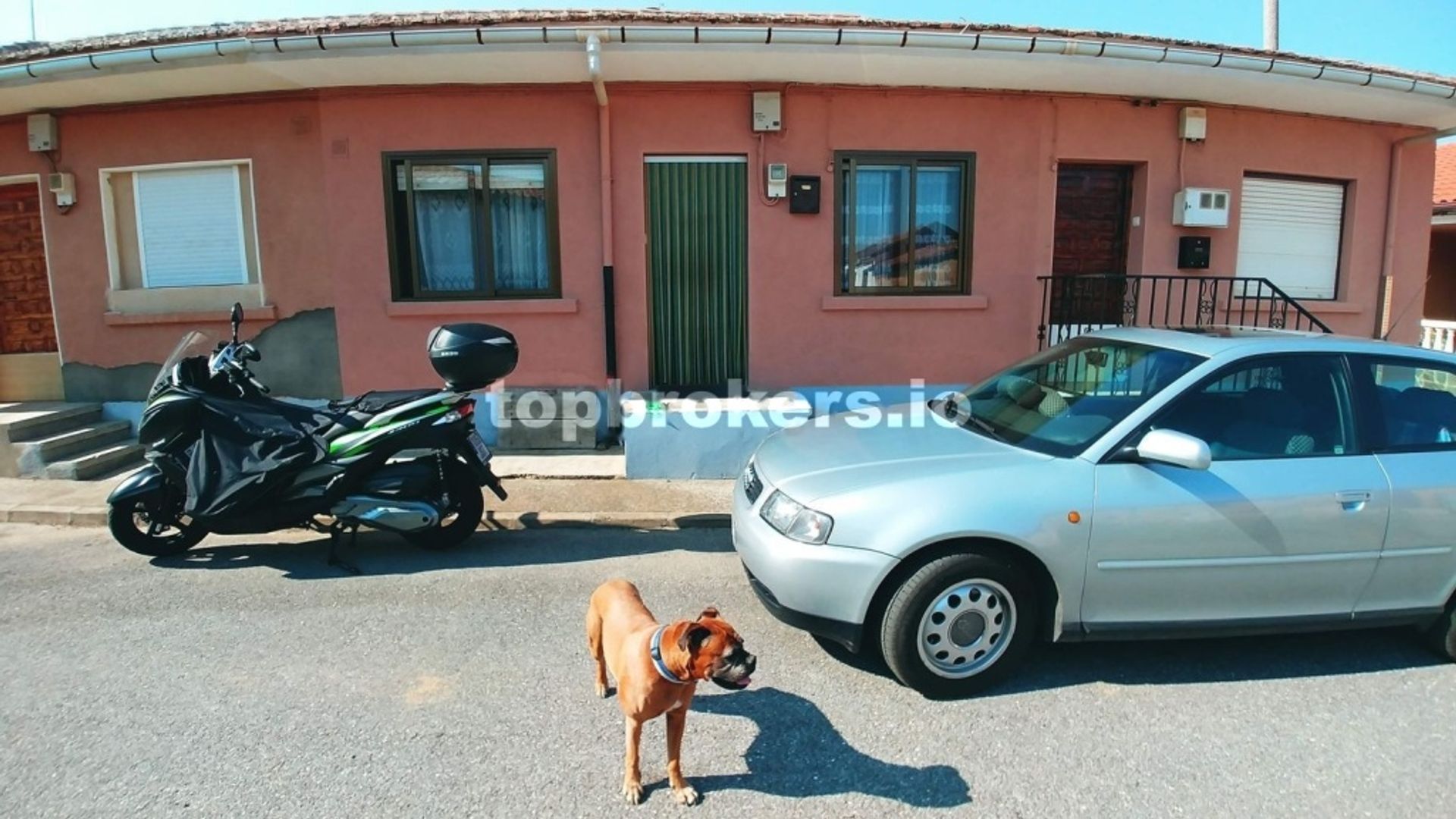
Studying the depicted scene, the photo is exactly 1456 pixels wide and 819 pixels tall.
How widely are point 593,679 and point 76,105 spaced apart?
762 cm

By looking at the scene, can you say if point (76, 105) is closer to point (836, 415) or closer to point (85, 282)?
point (85, 282)

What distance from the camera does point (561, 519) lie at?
5059mm

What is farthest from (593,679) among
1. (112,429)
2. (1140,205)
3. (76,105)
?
(76,105)

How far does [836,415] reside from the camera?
13.6ft

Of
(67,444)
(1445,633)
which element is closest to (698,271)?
(1445,633)

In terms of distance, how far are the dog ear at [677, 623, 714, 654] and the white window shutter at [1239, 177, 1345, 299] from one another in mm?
8057

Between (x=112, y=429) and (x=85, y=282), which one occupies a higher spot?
(x=85, y=282)

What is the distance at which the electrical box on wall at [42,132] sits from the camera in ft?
21.9

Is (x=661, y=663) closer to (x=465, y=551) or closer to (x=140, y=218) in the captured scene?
(x=465, y=551)

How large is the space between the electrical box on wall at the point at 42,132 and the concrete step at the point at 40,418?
2425 mm

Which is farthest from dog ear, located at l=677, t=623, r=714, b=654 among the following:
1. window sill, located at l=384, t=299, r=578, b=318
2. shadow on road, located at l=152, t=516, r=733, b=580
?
window sill, located at l=384, t=299, r=578, b=318

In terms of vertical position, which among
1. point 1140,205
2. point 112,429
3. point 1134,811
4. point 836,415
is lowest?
point 1134,811

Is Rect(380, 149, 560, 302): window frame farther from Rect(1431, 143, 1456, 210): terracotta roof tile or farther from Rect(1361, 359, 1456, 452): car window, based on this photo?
Rect(1431, 143, 1456, 210): terracotta roof tile

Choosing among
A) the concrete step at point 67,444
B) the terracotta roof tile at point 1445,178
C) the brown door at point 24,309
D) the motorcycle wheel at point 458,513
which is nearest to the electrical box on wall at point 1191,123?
the terracotta roof tile at point 1445,178
